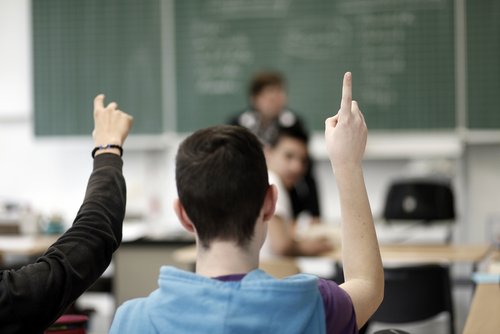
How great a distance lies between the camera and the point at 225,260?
45.4 inches

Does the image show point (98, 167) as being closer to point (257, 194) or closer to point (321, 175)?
point (257, 194)

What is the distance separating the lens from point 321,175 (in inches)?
241

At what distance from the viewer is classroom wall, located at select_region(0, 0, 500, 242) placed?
580cm

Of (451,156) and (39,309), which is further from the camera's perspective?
(451,156)

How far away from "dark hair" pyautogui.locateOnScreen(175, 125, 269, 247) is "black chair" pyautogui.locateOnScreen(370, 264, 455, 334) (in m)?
2.28

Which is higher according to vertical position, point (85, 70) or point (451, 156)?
point (85, 70)

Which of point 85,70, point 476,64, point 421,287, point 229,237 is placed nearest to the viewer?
point 229,237

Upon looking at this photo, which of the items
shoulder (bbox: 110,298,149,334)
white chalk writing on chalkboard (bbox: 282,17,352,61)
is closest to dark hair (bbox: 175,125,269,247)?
shoulder (bbox: 110,298,149,334)

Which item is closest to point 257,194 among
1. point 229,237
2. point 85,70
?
point 229,237

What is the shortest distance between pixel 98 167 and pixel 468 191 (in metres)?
4.84

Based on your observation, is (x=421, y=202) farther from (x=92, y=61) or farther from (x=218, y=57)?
(x=92, y=61)

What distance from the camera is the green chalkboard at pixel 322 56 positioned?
18.5 feet

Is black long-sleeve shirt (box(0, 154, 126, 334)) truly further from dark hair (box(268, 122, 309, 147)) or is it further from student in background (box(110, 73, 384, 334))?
dark hair (box(268, 122, 309, 147))

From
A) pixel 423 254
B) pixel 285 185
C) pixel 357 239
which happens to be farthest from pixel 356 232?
pixel 285 185
